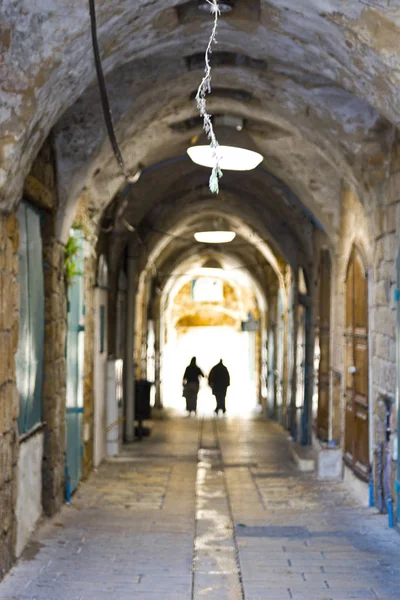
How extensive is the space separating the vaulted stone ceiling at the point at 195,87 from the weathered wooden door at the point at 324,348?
99cm

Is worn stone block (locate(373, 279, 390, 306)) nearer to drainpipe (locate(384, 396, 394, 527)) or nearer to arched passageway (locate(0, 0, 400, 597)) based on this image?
arched passageway (locate(0, 0, 400, 597))

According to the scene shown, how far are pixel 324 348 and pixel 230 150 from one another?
17.2ft

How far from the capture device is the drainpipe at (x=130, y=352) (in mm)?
12711

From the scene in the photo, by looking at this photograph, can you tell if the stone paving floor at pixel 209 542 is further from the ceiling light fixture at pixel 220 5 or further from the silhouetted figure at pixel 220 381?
the silhouetted figure at pixel 220 381

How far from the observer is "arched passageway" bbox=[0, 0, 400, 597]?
4.86 m

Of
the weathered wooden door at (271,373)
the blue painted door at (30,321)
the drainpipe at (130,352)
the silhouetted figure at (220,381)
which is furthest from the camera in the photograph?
the weathered wooden door at (271,373)

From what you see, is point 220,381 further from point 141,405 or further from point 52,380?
point 52,380

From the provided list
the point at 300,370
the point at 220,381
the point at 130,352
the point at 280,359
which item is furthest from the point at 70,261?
the point at 220,381

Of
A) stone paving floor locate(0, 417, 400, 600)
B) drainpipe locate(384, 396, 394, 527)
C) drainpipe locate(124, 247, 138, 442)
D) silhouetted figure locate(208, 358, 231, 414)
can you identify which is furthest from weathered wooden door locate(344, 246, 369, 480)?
silhouetted figure locate(208, 358, 231, 414)

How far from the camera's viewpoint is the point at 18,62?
458cm

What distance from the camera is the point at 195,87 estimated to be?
23.9 feet

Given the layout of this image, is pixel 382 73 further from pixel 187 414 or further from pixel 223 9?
pixel 187 414

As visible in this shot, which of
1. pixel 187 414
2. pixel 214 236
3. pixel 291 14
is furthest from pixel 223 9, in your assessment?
pixel 187 414

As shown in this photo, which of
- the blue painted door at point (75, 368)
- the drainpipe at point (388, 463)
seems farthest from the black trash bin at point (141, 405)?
the drainpipe at point (388, 463)
